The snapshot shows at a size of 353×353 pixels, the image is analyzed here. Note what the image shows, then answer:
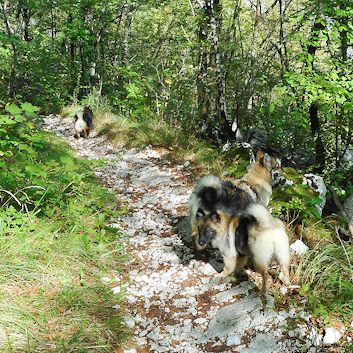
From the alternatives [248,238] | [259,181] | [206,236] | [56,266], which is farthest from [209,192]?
[56,266]

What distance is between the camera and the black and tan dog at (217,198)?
4.47 m

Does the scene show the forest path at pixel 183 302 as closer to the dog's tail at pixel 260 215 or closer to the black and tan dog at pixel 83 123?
the dog's tail at pixel 260 215

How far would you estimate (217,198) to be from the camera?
453cm

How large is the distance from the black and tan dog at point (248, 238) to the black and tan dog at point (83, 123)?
7.41m

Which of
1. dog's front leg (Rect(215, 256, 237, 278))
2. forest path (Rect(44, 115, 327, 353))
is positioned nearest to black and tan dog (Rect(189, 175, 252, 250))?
dog's front leg (Rect(215, 256, 237, 278))

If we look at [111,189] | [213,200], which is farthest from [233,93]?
[213,200]

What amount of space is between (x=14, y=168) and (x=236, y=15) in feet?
18.0

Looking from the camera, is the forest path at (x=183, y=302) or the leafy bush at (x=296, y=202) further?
the leafy bush at (x=296, y=202)

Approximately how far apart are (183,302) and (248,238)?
102 cm

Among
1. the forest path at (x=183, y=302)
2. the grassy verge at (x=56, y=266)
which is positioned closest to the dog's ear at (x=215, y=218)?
the forest path at (x=183, y=302)

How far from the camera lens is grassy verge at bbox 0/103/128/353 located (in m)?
3.45

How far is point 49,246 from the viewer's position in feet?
14.6

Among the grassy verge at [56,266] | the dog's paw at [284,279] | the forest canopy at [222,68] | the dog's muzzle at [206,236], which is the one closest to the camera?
the grassy verge at [56,266]

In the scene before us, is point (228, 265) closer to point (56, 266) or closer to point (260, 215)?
point (260, 215)
